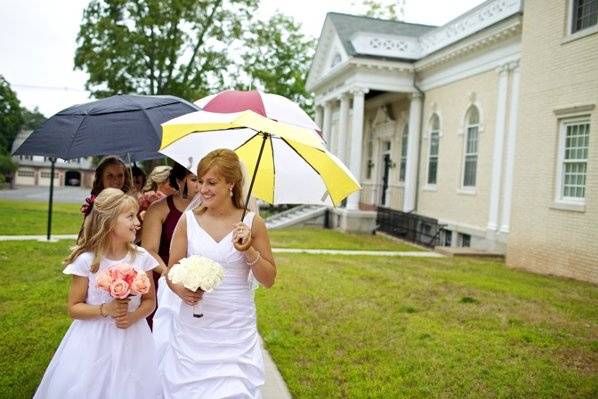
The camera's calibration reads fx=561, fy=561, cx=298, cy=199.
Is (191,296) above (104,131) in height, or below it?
below

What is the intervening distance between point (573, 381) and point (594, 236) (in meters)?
7.46

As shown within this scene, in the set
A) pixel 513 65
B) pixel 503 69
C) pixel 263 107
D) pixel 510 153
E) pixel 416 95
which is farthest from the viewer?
pixel 416 95

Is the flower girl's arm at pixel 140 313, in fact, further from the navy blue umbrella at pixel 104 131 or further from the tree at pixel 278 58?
→ the tree at pixel 278 58

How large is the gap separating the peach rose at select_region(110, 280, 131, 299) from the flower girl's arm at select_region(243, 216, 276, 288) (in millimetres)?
695

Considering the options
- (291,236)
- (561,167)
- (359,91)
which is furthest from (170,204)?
(359,91)

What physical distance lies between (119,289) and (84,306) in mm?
447

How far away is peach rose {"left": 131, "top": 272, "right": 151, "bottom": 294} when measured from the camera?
3.20m

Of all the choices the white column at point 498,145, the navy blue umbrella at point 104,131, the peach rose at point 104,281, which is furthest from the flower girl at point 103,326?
the white column at point 498,145

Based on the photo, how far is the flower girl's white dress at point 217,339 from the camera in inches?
130

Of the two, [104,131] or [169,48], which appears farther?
[169,48]

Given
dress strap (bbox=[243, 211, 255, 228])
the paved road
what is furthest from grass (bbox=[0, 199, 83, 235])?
the paved road

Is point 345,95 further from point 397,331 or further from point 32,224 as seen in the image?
point 397,331

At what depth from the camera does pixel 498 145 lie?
1720 centimetres

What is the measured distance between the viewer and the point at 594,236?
39.7 ft
